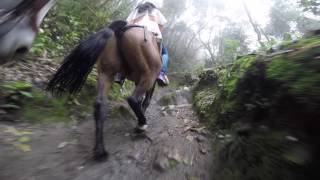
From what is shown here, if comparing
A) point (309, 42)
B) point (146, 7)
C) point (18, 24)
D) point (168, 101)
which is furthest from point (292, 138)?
point (168, 101)

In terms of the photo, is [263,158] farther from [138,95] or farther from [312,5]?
[312,5]

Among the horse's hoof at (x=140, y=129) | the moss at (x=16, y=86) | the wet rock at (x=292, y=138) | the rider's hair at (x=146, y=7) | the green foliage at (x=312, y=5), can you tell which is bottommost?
the wet rock at (x=292, y=138)

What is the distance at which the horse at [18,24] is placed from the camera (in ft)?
6.23

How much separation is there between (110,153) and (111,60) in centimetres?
130

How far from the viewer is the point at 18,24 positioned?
6.47 ft

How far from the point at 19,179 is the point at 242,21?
2548cm

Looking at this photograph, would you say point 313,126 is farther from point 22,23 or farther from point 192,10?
point 192,10

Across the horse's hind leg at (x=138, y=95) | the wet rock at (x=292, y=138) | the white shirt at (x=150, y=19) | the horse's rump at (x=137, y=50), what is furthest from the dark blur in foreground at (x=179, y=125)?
the white shirt at (x=150, y=19)

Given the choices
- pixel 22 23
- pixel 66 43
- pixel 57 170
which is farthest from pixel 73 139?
pixel 66 43

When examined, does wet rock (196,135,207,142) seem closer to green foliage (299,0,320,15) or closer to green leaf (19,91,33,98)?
green leaf (19,91,33,98)

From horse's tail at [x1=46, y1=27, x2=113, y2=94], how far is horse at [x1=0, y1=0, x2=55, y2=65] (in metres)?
1.66

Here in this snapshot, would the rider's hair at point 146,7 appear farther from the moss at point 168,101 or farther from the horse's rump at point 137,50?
the moss at point 168,101

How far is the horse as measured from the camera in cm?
190

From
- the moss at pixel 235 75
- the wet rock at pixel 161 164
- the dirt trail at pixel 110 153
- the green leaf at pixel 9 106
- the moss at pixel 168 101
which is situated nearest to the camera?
the dirt trail at pixel 110 153
